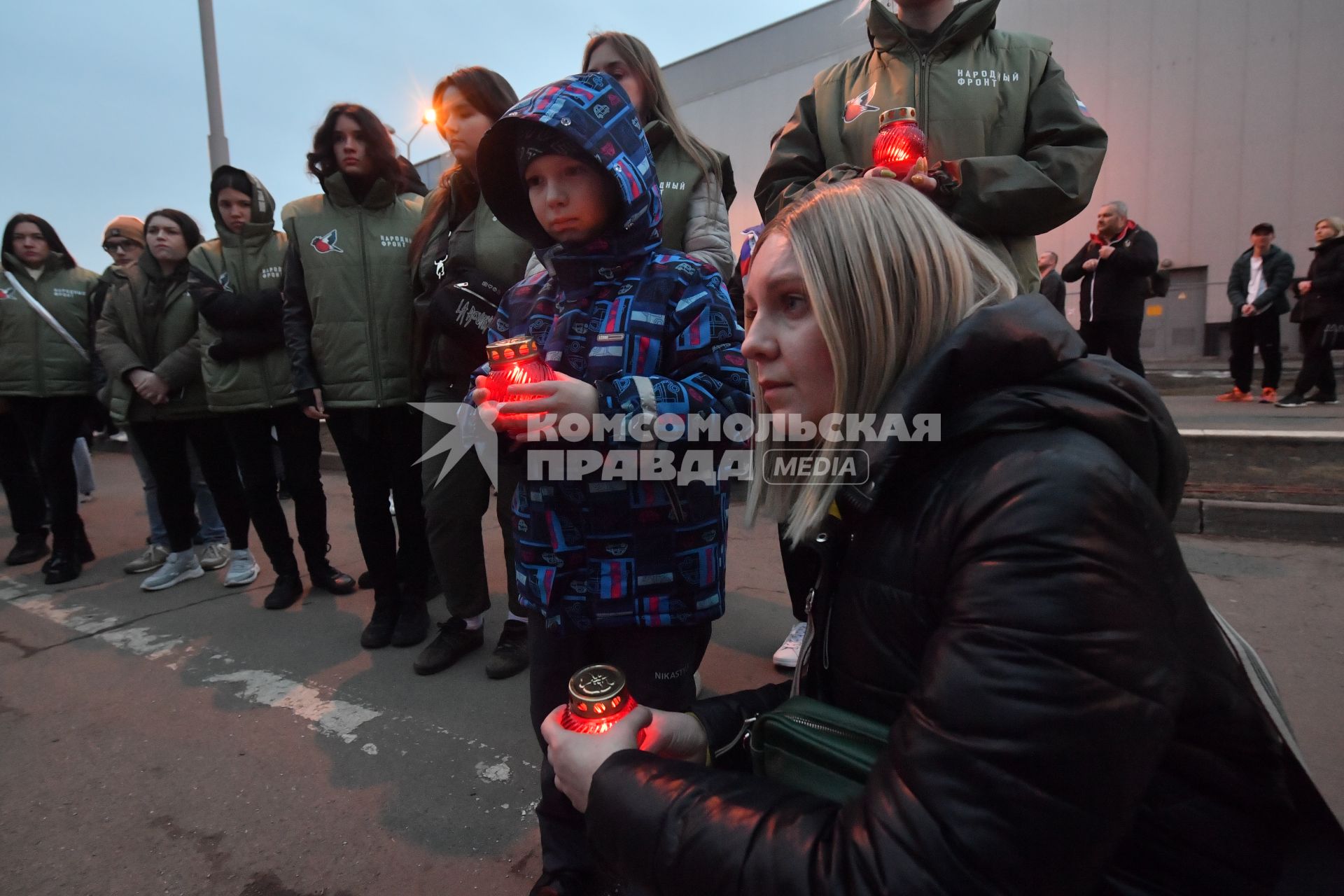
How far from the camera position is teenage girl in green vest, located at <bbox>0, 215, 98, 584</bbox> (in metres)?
4.63

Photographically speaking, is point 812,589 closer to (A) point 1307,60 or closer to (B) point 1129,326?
(B) point 1129,326

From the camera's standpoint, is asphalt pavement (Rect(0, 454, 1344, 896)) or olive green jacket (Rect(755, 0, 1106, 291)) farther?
olive green jacket (Rect(755, 0, 1106, 291))

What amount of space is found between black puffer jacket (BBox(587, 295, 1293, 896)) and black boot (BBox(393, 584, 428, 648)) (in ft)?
8.31

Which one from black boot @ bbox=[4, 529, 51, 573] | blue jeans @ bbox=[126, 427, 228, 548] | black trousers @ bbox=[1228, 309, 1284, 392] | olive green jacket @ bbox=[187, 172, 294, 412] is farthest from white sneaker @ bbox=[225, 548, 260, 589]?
black trousers @ bbox=[1228, 309, 1284, 392]

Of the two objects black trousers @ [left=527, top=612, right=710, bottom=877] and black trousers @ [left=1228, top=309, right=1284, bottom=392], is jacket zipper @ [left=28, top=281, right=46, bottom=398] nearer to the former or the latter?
black trousers @ [left=527, top=612, right=710, bottom=877]

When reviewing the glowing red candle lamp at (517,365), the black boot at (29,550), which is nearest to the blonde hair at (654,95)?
the glowing red candle lamp at (517,365)

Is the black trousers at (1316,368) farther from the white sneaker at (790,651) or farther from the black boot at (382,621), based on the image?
the black boot at (382,621)

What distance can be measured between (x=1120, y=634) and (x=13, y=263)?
20.9 feet

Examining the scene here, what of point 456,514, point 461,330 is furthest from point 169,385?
point 461,330

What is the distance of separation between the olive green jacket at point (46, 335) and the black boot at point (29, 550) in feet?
3.69

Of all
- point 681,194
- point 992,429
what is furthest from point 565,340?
point 681,194

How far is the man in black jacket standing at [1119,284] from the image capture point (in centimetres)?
595

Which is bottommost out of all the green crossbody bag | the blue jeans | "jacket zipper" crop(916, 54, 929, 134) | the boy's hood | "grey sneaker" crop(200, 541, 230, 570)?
"grey sneaker" crop(200, 541, 230, 570)

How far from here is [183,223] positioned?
168 inches
